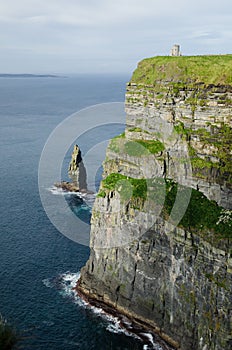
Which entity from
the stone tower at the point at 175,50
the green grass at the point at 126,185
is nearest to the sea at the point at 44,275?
the green grass at the point at 126,185

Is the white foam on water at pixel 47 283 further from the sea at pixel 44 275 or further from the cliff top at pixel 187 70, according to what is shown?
the cliff top at pixel 187 70

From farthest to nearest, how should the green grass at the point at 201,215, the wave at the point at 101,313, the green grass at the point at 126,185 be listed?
the green grass at the point at 126,185, the wave at the point at 101,313, the green grass at the point at 201,215

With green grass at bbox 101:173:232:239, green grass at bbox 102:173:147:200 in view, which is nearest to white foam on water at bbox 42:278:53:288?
green grass at bbox 101:173:232:239

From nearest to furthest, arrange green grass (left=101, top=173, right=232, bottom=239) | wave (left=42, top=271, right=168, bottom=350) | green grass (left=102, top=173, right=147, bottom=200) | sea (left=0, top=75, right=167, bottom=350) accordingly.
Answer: green grass (left=101, top=173, right=232, bottom=239), sea (left=0, top=75, right=167, bottom=350), wave (left=42, top=271, right=168, bottom=350), green grass (left=102, top=173, right=147, bottom=200)

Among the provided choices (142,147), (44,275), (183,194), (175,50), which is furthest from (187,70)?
(44,275)

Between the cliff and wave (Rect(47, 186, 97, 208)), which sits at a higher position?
the cliff

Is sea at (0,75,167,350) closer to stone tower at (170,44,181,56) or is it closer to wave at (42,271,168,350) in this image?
wave at (42,271,168,350)

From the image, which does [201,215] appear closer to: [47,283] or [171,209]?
[171,209]
